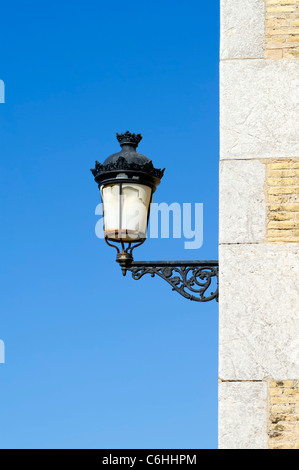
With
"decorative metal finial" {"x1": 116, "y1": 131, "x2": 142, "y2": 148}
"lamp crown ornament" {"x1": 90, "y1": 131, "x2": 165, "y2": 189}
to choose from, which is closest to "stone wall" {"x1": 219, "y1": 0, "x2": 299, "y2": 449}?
"lamp crown ornament" {"x1": 90, "y1": 131, "x2": 165, "y2": 189}

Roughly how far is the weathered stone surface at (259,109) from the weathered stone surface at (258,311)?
79 centimetres

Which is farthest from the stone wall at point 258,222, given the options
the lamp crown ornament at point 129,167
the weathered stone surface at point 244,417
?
the lamp crown ornament at point 129,167

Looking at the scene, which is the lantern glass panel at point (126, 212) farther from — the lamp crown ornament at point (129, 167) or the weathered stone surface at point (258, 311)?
the weathered stone surface at point (258, 311)

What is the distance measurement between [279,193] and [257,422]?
5.78ft

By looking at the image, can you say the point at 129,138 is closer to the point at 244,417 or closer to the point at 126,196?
the point at 126,196

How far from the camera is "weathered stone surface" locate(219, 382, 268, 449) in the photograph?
6656 mm

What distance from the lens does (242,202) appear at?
7031 millimetres

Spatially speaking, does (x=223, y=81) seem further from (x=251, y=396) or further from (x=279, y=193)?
(x=251, y=396)

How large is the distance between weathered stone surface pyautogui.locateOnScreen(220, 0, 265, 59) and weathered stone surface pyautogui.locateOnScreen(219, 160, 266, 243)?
0.92 m

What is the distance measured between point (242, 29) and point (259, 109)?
69cm

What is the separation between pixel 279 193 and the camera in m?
7.00

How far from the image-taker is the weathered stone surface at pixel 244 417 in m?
6.66

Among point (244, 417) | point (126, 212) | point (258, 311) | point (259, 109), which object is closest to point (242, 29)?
point (259, 109)

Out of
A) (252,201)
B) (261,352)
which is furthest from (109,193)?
(261,352)
